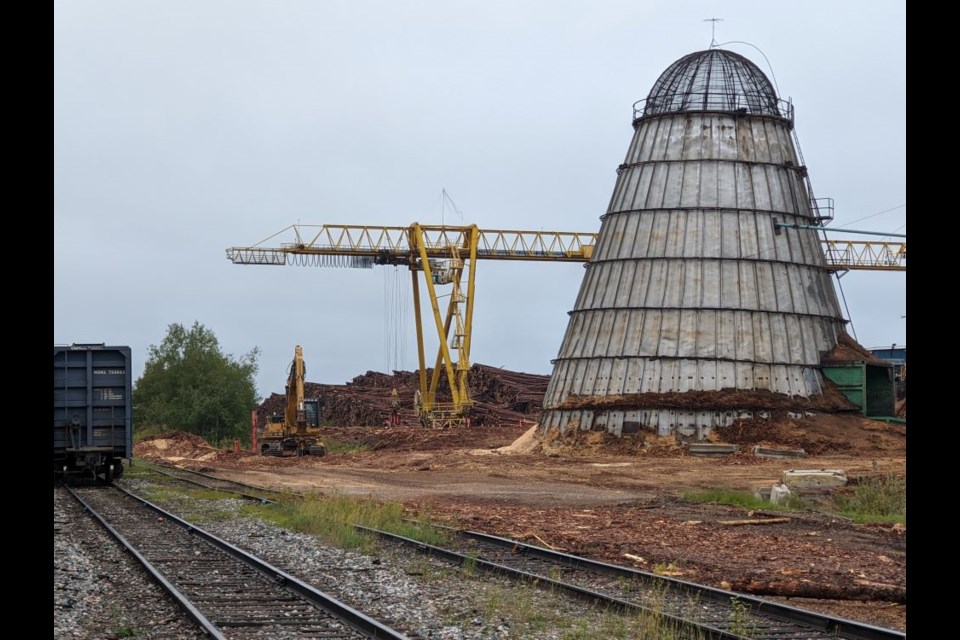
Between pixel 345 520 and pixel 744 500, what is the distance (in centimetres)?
923

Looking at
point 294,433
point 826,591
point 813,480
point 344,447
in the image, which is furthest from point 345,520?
point 344,447

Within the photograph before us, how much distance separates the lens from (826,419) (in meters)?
42.5

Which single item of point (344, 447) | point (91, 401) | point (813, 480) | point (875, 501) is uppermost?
point (91, 401)

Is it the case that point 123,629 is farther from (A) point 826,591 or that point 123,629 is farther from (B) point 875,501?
(B) point 875,501

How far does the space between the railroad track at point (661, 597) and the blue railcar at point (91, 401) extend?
15.9 meters

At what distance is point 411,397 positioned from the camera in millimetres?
74750

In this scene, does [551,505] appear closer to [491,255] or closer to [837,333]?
[837,333]

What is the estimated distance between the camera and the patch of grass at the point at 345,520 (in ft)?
56.0

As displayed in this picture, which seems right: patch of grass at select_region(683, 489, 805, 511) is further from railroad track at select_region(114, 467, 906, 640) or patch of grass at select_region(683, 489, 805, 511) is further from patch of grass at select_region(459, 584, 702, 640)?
patch of grass at select_region(459, 584, 702, 640)

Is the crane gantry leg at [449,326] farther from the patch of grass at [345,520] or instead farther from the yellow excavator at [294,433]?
the patch of grass at [345,520]

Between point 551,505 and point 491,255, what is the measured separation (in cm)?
4472

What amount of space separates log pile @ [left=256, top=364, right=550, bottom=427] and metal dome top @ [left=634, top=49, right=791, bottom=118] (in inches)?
886

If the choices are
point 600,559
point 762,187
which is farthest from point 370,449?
point 600,559
